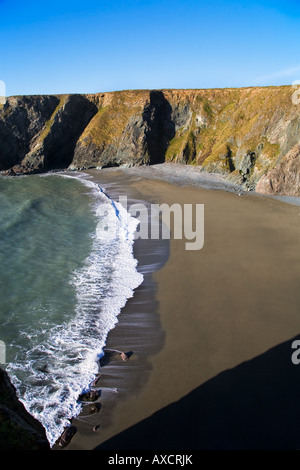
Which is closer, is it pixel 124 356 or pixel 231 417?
pixel 231 417

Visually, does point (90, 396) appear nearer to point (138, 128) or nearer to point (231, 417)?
point (231, 417)

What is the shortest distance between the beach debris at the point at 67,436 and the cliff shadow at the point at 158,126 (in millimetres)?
50147

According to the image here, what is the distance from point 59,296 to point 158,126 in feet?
165

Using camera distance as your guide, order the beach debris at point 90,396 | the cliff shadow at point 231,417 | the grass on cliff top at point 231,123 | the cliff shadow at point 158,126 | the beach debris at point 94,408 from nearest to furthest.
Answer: the cliff shadow at point 231,417
the beach debris at point 94,408
the beach debris at point 90,396
the grass on cliff top at point 231,123
the cliff shadow at point 158,126

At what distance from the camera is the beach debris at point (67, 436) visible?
716 centimetres

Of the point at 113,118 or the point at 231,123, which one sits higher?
the point at 113,118

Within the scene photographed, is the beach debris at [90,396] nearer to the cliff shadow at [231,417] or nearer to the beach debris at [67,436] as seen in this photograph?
the beach debris at [67,436]

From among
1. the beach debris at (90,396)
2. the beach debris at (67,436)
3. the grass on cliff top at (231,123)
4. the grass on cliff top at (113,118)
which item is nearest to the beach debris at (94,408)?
the beach debris at (90,396)

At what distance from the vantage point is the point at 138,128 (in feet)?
182

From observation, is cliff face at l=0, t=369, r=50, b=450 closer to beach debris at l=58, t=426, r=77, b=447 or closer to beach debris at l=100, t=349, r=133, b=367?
beach debris at l=58, t=426, r=77, b=447

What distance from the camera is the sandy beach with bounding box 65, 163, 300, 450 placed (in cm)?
736

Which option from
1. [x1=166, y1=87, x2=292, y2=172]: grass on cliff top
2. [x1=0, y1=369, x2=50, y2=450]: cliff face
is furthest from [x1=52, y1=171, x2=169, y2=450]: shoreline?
[x1=166, y1=87, x2=292, y2=172]: grass on cliff top

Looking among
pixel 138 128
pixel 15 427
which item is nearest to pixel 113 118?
pixel 138 128

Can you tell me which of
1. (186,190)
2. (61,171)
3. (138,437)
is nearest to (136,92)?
(61,171)
